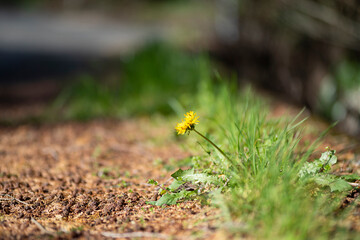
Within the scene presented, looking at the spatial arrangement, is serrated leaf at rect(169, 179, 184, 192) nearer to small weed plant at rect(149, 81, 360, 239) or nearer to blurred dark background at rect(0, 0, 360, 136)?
small weed plant at rect(149, 81, 360, 239)

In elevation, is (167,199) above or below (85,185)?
below

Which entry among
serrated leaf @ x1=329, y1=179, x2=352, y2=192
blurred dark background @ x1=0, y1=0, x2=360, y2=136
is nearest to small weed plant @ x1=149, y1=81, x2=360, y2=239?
serrated leaf @ x1=329, y1=179, x2=352, y2=192

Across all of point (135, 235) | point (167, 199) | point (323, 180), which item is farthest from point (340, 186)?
point (135, 235)

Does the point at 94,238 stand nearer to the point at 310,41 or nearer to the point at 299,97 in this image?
the point at 299,97

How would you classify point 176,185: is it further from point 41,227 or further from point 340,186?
point 340,186

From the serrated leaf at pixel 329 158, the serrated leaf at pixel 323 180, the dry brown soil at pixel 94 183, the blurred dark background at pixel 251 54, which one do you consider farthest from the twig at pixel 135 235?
the blurred dark background at pixel 251 54
